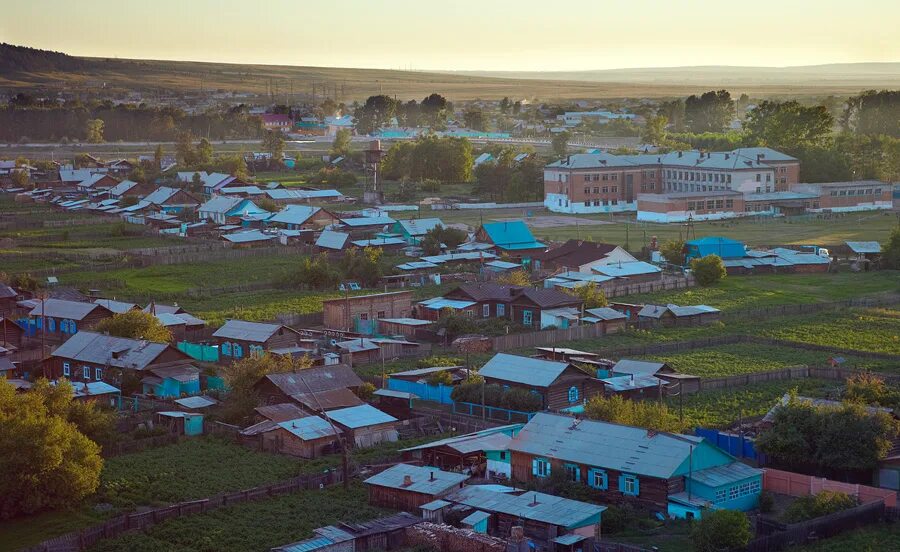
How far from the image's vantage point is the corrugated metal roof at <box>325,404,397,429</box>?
80.7 ft

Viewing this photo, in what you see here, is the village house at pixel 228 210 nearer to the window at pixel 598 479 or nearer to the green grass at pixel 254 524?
the green grass at pixel 254 524

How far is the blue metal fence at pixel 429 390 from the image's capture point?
2747cm

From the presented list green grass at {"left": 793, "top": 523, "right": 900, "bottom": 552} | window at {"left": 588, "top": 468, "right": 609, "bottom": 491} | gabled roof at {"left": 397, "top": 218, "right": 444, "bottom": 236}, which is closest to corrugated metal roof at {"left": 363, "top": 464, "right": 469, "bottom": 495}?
window at {"left": 588, "top": 468, "right": 609, "bottom": 491}

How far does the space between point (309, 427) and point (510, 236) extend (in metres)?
27.3

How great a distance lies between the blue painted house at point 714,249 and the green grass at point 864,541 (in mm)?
28582

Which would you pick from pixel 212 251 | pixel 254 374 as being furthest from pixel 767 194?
pixel 254 374

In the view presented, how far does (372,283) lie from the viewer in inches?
1714

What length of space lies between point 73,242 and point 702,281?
26.9m

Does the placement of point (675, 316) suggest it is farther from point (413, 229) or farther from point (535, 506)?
point (413, 229)

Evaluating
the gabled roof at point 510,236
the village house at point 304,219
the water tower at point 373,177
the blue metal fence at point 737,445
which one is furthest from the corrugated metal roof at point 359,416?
the water tower at point 373,177

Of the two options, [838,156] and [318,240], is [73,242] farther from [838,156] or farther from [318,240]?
[838,156]

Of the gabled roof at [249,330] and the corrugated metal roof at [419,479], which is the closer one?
the corrugated metal roof at [419,479]

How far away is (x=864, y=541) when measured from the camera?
1855cm

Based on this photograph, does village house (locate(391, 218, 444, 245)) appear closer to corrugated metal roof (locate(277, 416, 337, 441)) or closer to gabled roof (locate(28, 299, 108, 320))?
gabled roof (locate(28, 299, 108, 320))
